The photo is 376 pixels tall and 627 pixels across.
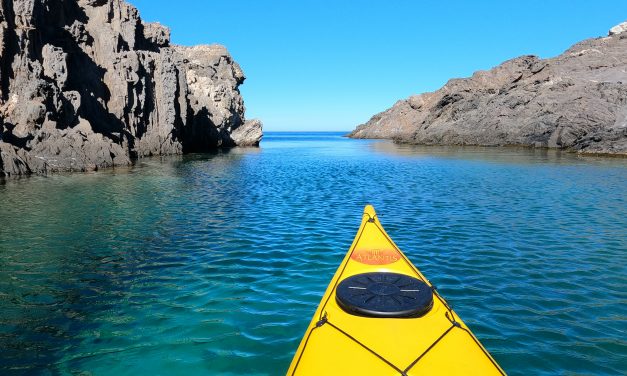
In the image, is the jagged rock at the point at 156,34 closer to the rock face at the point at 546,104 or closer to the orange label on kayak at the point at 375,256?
the rock face at the point at 546,104

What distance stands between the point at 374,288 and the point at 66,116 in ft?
129

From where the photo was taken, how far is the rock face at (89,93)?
3281cm

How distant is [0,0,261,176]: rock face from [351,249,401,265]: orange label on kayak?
105ft

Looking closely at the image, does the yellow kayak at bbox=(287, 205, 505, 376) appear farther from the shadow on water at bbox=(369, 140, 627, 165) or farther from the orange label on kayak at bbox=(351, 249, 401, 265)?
the shadow on water at bbox=(369, 140, 627, 165)

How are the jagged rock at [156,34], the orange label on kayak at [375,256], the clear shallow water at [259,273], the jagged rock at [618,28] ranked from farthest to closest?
the jagged rock at [618,28], the jagged rock at [156,34], the orange label on kayak at [375,256], the clear shallow water at [259,273]

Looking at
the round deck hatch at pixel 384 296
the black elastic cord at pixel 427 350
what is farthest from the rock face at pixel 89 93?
the black elastic cord at pixel 427 350

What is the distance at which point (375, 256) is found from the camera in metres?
7.89

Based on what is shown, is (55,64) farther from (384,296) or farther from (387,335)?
(387,335)

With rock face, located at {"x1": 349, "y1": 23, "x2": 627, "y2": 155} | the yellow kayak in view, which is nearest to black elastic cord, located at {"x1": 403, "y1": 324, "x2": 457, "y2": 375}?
the yellow kayak

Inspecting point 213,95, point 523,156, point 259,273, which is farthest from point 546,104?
point 259,273

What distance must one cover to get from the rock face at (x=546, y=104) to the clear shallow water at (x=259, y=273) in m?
37.7

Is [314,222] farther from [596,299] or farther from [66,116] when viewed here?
[66,116]

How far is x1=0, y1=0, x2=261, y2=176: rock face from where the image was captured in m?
32.8

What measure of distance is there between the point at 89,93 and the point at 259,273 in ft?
135
